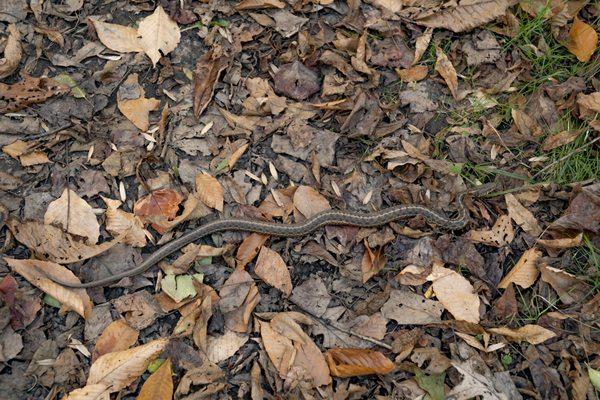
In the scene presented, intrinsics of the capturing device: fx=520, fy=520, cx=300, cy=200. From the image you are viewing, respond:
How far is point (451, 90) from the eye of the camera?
26.7ft

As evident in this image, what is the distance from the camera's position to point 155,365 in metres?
6.32

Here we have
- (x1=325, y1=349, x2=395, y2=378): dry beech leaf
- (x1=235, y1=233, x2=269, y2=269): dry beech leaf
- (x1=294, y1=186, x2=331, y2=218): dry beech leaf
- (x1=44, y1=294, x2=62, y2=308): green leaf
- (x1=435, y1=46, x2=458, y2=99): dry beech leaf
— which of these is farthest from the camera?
(x1=435, y1=46, x2=458, y2=99): dry beech leaf

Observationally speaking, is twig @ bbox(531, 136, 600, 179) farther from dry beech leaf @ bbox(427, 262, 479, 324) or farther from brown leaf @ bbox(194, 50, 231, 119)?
brown leaf @ bbox(194, 50, 231, 119)

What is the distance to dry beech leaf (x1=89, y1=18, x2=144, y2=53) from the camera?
7910 millimetres

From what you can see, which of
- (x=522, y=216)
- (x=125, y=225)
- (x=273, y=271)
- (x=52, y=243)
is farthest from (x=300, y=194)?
(x=52, y=243)

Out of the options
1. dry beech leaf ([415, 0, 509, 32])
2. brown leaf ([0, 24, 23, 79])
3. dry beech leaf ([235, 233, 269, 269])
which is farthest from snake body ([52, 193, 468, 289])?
brown leaf ([0, 24, 23, 79])

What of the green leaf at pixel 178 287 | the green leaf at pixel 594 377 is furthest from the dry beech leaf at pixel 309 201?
the green leaf at pixel 594 377

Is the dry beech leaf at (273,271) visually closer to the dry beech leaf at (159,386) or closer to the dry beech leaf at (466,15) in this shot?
the dry beech leaf at (159,386)

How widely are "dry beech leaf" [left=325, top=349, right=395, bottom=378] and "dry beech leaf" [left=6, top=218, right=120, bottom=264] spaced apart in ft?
10.8

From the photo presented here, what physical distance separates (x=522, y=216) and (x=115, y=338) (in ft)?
18.9

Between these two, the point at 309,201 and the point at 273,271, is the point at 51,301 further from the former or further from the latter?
the point at 309,201

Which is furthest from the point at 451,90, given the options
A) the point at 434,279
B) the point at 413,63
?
the point at 434,279

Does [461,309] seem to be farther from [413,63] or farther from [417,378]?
[413,63]

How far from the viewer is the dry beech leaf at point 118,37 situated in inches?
311
